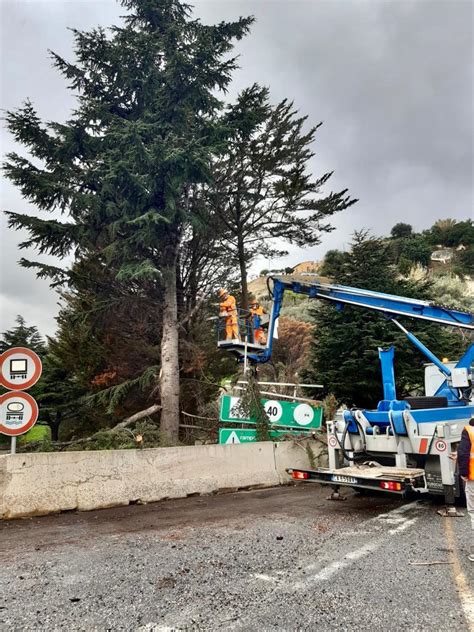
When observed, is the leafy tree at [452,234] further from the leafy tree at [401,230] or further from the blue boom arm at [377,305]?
the blue boom arm at [377,305]

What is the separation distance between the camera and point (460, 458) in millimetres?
5742

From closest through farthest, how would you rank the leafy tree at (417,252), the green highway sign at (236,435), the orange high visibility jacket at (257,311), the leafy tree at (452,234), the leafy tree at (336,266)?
the green highway sign at (236,435) < the orange high visibility jacket at (257,311) < the leafy tree at (336,266) < the leafy tree at (417,252) < the leafy tree at (452,234)

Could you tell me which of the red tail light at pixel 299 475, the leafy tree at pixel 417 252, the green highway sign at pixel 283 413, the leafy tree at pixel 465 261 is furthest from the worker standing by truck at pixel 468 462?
the leafy tree at pixel 417 252

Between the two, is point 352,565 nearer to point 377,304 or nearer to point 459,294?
point 377,304

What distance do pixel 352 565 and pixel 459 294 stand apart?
149ft

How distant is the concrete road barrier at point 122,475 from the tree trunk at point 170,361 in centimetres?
410

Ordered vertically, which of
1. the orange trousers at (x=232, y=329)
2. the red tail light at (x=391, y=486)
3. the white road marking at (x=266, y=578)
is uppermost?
the orange trousers at (x=232, y=329)

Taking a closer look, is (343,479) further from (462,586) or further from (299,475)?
(462,586)

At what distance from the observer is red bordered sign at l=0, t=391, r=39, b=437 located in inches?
278

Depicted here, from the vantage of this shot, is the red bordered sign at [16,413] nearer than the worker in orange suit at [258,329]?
Yes

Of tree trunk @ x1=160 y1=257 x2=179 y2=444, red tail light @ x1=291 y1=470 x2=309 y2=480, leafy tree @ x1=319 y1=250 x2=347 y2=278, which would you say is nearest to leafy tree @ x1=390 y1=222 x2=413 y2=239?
leafy tree @ x1=319 y1=250 x2=347 y2=278

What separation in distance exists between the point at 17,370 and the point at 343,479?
222 inches

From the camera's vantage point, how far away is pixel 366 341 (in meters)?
20.1

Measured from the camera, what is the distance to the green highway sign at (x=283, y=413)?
11.9 meters
